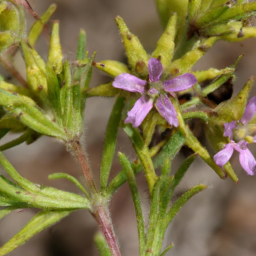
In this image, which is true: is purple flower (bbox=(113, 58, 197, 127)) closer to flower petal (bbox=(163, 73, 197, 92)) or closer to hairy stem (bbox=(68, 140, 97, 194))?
flower petal (bbox=(163, 73, 197, 92))

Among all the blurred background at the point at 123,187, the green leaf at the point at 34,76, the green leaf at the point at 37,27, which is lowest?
the blurred background at the point at 123,187

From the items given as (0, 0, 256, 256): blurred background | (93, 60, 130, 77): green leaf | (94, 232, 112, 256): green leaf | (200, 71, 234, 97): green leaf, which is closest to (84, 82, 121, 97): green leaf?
(93, 60, 130, 77): green leaf

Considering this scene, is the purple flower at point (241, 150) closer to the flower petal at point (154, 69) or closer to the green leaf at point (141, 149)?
the green leaf at point (141, 149)

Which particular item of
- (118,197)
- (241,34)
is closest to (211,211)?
(118,197)

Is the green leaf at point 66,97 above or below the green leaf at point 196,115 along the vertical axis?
above

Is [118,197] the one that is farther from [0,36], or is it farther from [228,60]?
[0,36]

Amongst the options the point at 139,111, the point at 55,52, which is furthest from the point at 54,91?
the point at 139,111

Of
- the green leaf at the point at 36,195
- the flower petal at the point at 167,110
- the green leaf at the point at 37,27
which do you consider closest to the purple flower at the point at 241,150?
the flower petal at the point at 167,110
